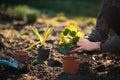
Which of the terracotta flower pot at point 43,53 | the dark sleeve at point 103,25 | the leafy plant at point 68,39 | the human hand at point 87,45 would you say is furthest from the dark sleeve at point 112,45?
the terracotta flower pot at point 43,53

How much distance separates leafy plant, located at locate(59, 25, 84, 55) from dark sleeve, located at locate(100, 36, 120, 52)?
36 cm

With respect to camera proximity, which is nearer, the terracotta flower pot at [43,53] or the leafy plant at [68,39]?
the leafy plant at [68,39]

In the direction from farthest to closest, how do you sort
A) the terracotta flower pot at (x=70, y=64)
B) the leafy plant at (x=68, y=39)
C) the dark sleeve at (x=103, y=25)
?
the dark sleeve at (x=103, y=25) → the leafy plant at (x=68, y=39) → the terracotta flower pot at (x=70, y=64)

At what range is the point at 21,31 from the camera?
888 cm

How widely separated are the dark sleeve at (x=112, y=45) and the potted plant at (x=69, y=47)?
36cm

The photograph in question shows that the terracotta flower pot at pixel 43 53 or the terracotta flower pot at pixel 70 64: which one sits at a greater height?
the terracotta flower pot at pixel 43 53

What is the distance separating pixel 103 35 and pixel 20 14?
6.22m

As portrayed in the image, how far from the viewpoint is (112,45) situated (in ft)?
15.6

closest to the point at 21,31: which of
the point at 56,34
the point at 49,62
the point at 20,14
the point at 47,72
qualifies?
the point at 56,34

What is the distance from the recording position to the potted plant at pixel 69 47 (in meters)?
4.73

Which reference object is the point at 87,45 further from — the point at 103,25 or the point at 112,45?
the point at 103,25

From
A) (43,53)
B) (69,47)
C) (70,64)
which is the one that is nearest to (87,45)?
(69,47)

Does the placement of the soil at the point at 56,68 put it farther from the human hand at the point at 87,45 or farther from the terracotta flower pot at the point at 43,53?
the human hand at the point at 87,45

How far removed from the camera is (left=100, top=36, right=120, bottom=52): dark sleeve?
15.6ft
